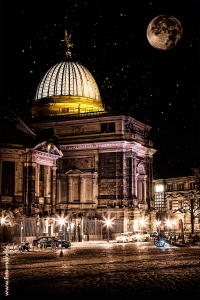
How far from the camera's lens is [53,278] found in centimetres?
1820

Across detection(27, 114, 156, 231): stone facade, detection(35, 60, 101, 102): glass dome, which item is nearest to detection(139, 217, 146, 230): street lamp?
detection(27, 114, 156, 231): stone facade

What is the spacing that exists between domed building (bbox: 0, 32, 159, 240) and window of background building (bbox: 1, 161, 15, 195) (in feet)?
15.1

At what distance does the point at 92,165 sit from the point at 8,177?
16679 millimetres

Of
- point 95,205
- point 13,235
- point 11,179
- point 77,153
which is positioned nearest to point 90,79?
point 77,153

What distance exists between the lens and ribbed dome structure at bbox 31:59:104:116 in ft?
247

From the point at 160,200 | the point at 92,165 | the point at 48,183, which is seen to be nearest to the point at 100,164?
the point at 92,165

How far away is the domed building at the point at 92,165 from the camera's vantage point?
6050 centimetres

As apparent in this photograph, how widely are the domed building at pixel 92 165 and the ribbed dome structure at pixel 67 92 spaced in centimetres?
14

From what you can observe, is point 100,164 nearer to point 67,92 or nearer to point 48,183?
point 48,183

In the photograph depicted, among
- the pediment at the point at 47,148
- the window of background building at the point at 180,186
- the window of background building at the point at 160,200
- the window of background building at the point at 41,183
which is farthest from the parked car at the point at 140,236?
the window of background building at the point at 160,200

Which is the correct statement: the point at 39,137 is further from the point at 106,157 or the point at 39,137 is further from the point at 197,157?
the point at 197,157

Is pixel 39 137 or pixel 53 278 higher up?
pixel 39 137

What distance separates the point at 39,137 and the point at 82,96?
824 inches

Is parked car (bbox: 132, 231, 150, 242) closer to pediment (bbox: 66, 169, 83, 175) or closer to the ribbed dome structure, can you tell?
pediment (bbox: 66, 169, 83, 175)
